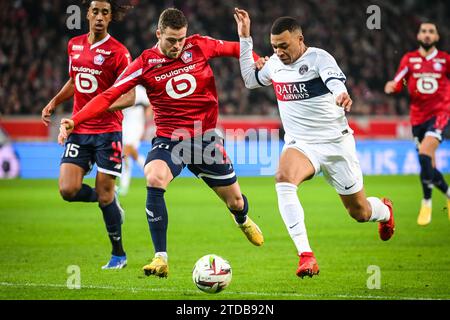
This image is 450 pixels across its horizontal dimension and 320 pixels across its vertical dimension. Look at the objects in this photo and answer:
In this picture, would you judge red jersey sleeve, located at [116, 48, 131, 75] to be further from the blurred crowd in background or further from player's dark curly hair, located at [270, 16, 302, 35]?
the blurred crowd in background

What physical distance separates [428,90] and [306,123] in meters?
5.61

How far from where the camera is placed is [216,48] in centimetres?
843

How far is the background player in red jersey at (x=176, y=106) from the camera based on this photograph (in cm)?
774

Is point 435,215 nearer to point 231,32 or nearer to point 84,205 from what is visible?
point 84,205

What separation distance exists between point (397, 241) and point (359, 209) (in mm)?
2605

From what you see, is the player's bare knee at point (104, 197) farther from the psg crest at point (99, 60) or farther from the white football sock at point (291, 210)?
the white football sock at point (291, 210)

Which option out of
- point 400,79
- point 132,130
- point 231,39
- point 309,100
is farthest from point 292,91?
point 231,39

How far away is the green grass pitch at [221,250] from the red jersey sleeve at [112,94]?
58.9 inches

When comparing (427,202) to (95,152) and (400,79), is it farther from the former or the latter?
(95,152)

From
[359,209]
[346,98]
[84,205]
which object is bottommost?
[84,205]

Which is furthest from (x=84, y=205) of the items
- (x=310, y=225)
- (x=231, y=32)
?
(x=231, y=32)
